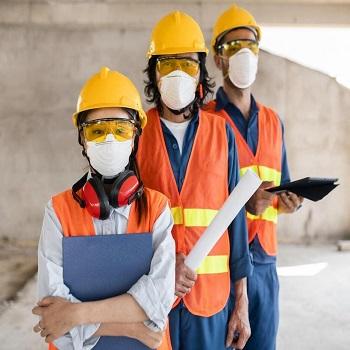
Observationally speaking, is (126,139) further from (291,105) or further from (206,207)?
(291,105)

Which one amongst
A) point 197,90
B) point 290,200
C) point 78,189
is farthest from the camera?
point 290,200

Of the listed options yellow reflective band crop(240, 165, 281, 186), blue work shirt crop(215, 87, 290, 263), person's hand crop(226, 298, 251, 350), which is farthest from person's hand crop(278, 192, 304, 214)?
person's hand crop(226, 298, 251, 350)

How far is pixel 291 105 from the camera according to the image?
267 inches

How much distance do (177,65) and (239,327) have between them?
1032 millimetres

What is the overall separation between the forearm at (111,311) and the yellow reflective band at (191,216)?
432mm

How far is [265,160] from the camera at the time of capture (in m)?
2.02

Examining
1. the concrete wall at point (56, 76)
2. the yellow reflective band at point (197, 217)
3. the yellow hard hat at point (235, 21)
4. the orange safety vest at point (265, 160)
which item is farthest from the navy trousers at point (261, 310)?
the concrete wall at point (56, 76)

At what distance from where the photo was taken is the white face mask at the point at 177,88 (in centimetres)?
166

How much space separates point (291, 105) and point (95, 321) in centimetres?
610

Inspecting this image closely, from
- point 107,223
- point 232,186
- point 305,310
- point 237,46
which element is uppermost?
point 237,46

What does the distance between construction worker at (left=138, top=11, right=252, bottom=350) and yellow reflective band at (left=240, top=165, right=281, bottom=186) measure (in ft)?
1.05

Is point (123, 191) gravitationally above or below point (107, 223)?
above

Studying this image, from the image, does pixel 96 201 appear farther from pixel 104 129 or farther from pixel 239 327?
pixel 239 327

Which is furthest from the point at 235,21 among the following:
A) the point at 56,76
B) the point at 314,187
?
the point at 56,76
